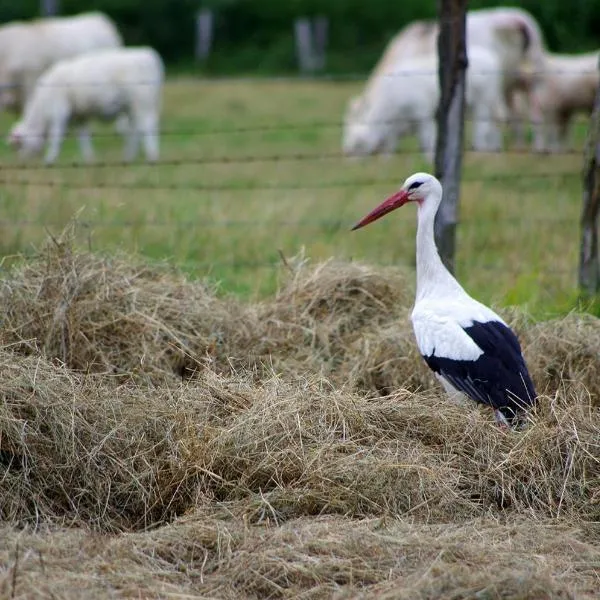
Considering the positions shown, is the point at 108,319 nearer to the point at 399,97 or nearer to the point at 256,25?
the point at 399,97

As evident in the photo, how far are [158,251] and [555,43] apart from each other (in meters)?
16.9

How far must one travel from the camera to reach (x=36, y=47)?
57.7 ft

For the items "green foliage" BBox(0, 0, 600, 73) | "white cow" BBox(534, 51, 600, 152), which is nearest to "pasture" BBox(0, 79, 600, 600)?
"white cow" BBox(534, 51, 600, 152)

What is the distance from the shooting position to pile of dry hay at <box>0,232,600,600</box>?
3520mm

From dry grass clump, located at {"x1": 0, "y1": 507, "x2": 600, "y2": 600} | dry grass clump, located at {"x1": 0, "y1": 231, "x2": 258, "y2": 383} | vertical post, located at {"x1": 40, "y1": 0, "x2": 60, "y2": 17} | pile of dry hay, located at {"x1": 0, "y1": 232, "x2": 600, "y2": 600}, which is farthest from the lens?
vertical post, located at {"x1": 40, "y1": 0, "x2": 60, "y2": 17}

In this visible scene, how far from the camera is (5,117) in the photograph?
61.1 feet

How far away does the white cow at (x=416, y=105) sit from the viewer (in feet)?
47.0

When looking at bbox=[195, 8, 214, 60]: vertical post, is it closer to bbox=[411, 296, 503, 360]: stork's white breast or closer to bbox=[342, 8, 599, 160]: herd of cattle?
bbox=[342, 8, 599, 160]: herd of cattle

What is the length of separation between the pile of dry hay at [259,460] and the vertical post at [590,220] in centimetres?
85

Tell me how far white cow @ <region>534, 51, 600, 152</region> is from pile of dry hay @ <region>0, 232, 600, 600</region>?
980 centimetres

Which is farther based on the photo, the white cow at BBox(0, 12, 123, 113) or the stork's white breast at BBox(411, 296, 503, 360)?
the white cow at BBox(0, 12, 123, 113)

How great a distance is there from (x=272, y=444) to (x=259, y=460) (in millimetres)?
81

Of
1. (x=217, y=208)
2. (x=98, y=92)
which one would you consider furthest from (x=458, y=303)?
(x=98, y=92)

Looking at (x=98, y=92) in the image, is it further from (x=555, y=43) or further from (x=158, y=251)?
(x=555, y=43)
